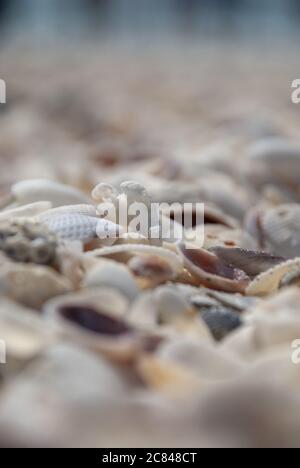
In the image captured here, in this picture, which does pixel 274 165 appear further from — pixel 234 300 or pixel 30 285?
pixel 30 285

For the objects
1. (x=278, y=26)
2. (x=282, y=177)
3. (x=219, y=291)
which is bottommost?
(x=219, y=291)

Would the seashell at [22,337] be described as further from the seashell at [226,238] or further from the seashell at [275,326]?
the seashell at [226,238]

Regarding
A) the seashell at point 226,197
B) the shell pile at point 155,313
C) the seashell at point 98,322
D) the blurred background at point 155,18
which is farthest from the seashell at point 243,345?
the blurred background at point 155,18

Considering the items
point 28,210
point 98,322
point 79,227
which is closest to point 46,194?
point 28,210

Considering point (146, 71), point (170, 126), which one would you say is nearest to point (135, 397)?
point (170, 126)
